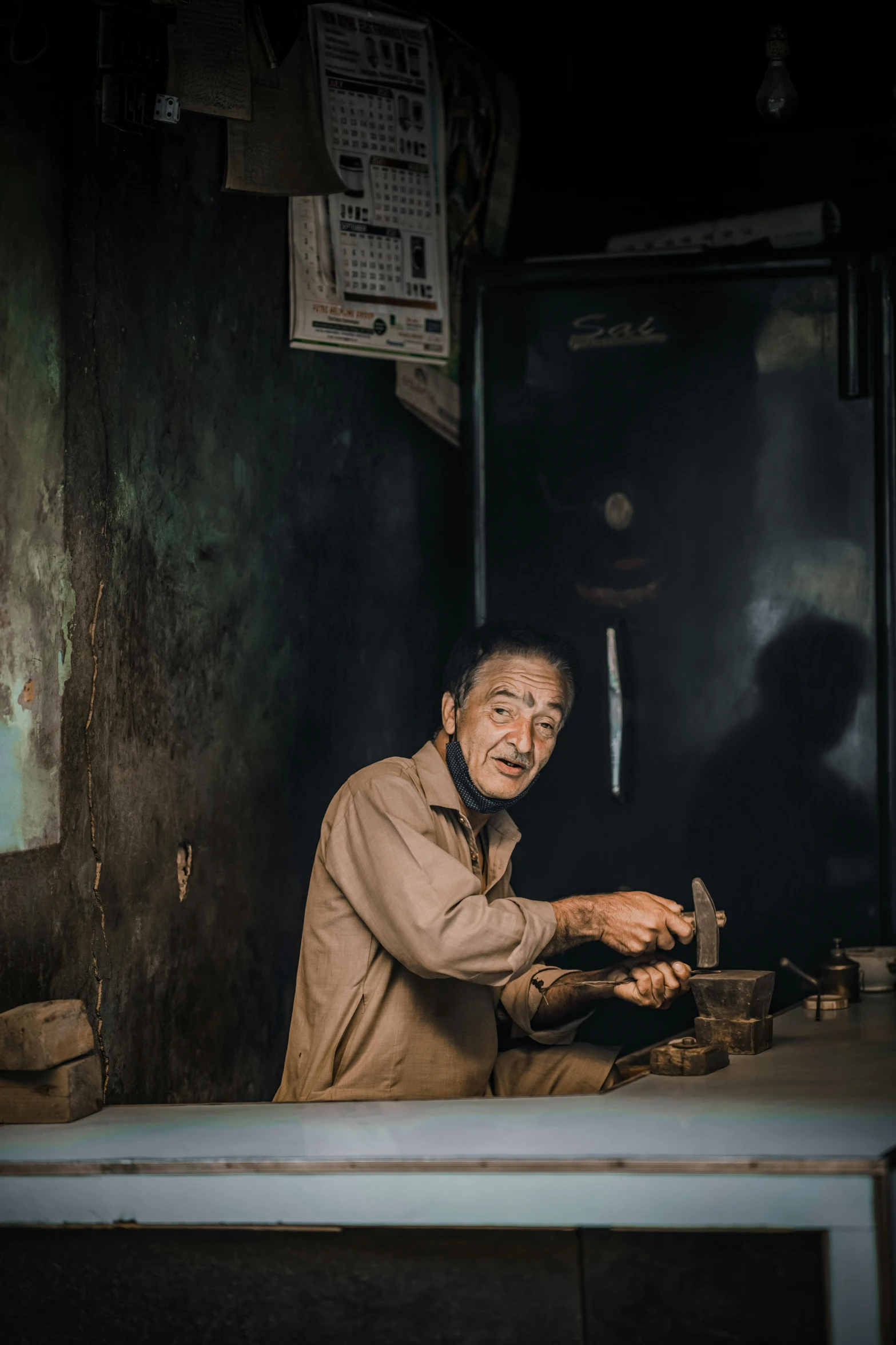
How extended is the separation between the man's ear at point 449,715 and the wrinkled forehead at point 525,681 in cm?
6

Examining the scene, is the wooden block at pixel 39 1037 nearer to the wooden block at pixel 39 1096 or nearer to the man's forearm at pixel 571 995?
the wooden block at pixel 39 1096

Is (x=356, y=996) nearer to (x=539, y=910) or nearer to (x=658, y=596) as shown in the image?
(x=539, y=910)

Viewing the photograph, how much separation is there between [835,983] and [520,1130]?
1343 mm

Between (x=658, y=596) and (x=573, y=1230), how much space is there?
7.58 ft

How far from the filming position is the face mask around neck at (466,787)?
9.04 ft

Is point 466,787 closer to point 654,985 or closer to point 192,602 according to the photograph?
point 654,985

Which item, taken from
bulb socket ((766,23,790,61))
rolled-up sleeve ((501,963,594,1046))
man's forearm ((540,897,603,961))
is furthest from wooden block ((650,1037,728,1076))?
bulb socket ((766,23,790,61))

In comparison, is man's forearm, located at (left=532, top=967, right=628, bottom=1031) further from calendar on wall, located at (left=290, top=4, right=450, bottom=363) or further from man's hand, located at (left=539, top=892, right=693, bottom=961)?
calendar on wall, located at (left=290, top=4, right=450, bottom=363)

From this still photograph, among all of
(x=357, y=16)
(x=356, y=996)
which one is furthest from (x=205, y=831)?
(x=357, y=16)

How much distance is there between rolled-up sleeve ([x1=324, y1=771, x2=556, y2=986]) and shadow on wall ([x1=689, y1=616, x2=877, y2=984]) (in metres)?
1.39

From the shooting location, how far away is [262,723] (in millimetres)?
3133

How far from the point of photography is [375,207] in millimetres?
3395

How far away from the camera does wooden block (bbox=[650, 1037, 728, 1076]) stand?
2299 millimetres

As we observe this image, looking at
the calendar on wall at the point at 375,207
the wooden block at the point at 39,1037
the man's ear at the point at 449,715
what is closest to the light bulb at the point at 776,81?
the calendar on wall at the point at 375,207
